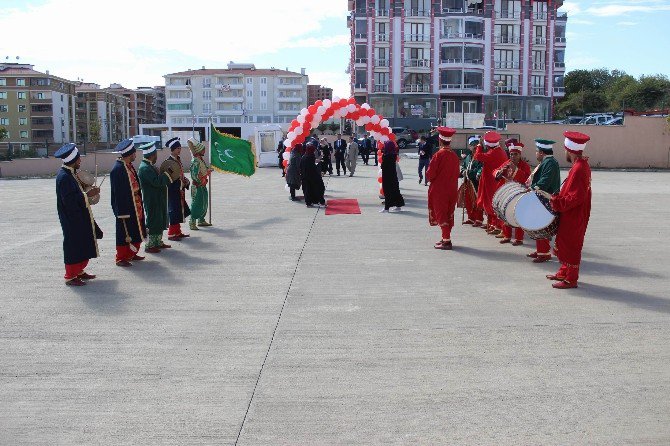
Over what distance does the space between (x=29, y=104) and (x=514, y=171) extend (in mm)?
101483

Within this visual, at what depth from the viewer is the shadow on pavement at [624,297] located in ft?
23.9

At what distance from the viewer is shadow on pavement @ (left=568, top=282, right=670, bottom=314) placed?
7297 mm

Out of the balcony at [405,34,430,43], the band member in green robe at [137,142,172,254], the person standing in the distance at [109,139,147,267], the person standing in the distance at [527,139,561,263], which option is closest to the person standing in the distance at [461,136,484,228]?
the person standing in the distance at [527,139,561,263]

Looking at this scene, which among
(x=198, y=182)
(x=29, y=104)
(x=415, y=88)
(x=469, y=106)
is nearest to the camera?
(x=198, y=182)

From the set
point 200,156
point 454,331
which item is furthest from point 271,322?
point 200,156

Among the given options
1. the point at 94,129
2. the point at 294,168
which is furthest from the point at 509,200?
the point at 94,129

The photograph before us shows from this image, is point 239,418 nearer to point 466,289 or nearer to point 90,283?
point 466,289

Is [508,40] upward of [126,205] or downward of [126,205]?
upward

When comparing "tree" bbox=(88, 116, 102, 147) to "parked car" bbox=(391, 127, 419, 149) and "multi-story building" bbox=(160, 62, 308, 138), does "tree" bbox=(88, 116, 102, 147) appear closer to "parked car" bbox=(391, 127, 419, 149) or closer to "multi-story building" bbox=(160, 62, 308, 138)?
"multi-story building" bbox=(160, 62, 308, 138)

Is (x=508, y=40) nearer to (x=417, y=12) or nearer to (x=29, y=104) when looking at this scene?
(x=417, y=12)

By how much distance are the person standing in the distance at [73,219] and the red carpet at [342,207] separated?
25.1ft

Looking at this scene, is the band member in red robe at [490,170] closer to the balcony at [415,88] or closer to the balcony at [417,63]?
the balcony at [415,88]

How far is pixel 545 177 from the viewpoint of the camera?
29.7 feet

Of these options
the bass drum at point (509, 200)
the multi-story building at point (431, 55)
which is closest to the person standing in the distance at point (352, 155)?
the bass drum at point (509, 200)
